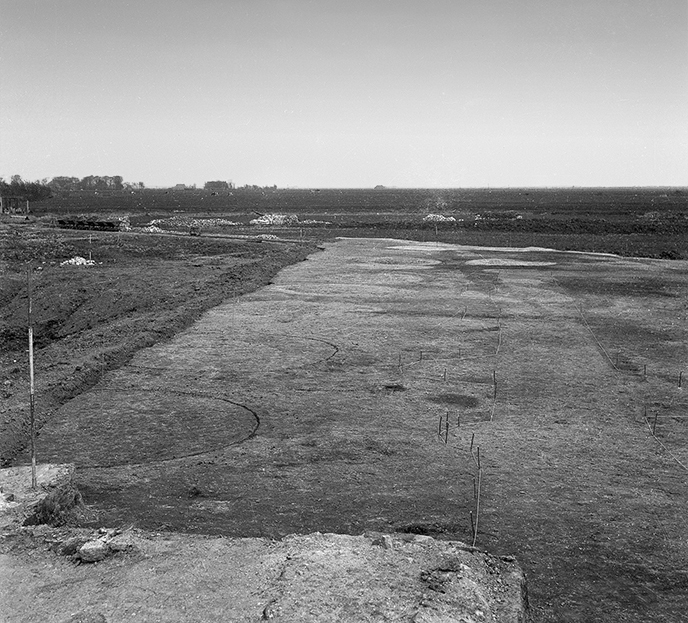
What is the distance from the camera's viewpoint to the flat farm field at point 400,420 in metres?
6.97

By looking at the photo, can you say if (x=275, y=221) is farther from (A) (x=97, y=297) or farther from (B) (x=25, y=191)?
(B) (x=25, y=191)

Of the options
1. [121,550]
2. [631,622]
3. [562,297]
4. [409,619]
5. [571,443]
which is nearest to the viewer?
[409,619]

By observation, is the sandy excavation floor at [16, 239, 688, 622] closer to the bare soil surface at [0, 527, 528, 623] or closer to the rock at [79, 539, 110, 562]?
the bare soil surface at [0, 527, 528, 623]

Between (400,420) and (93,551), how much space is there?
16.8 feet

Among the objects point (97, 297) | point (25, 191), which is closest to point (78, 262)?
point (97, 297)

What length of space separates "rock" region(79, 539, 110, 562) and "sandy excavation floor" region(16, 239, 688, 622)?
3.70ft

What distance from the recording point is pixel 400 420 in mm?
9961

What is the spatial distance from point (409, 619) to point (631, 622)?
78.4 inches

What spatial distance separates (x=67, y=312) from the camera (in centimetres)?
2134

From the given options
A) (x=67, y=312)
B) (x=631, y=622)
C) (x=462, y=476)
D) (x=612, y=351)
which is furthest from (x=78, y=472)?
(x=67, y=312)

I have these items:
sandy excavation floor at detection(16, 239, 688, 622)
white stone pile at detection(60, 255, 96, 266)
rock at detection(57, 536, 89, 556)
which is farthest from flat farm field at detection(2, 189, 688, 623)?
white stone pile at detection(60, 255, 96, 266)

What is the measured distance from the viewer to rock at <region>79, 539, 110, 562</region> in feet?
18.9

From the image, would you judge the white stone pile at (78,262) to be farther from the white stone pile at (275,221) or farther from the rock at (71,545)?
the white stone pile at (275,221)

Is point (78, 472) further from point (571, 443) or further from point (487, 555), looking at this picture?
point (571, 443)
